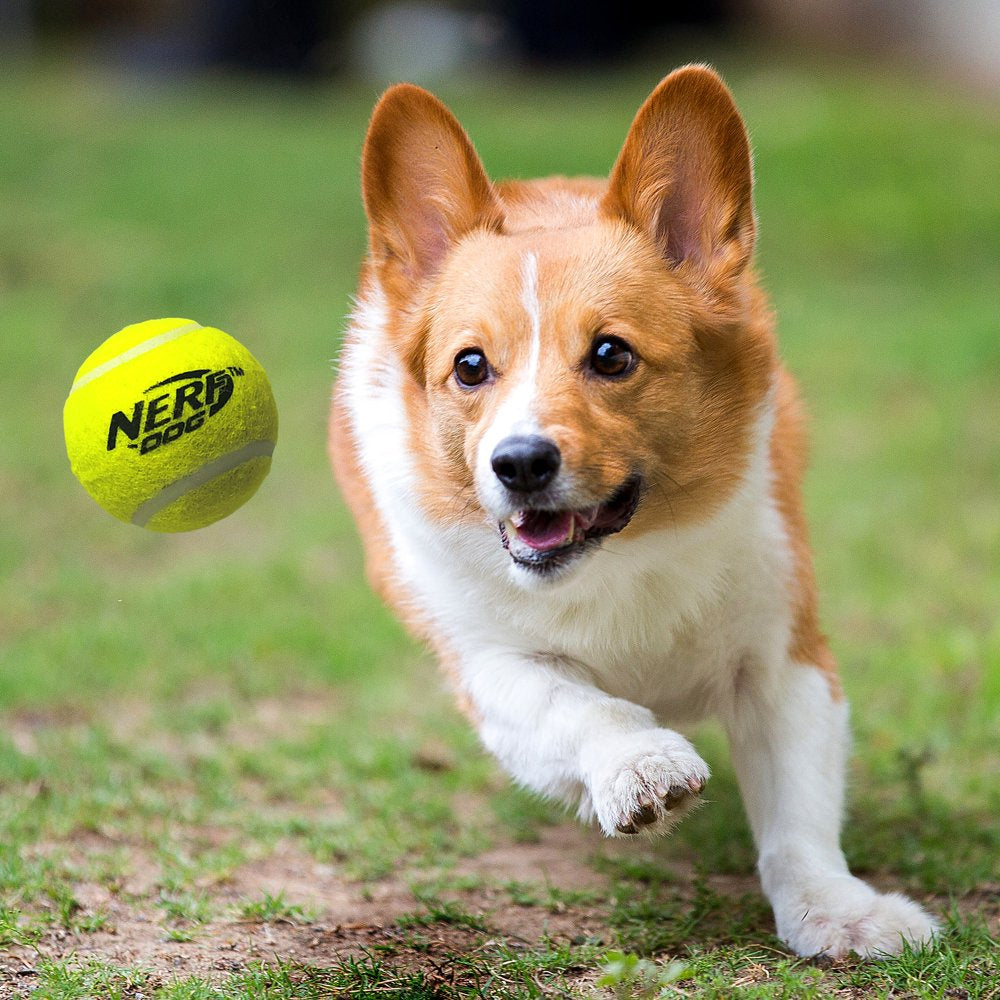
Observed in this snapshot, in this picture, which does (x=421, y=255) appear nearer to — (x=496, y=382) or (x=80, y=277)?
(x=496, y=382)

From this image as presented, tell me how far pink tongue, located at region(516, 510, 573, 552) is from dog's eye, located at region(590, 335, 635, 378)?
362 mm

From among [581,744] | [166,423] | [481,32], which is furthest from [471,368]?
→ [481,32]

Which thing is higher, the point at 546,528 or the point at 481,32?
the point at 546,528

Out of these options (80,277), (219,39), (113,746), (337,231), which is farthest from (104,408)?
(219,39)

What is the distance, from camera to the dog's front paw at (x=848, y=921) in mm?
3434

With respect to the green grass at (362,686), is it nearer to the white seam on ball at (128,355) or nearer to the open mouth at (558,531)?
the open mouth at (558,531)

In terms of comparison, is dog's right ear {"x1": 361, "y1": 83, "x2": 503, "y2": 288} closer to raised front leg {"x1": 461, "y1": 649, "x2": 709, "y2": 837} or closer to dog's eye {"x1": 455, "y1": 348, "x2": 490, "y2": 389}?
dog's eye {"x1": 455, "y1": 348, "x2": 490, "y2": 389}

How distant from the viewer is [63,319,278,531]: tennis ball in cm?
356

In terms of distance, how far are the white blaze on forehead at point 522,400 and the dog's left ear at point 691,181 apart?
0.38 metres

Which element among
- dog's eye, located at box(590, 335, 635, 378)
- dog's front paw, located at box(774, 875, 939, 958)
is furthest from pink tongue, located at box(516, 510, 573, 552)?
dog's front paw, located at box(774, 875, 939, 958)

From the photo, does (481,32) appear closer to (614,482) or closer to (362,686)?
(362,686)

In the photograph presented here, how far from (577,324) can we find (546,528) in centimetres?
49

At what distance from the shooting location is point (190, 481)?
12.0ft

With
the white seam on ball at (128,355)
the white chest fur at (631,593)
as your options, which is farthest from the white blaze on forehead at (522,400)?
the white seam on ball at (128,355)
